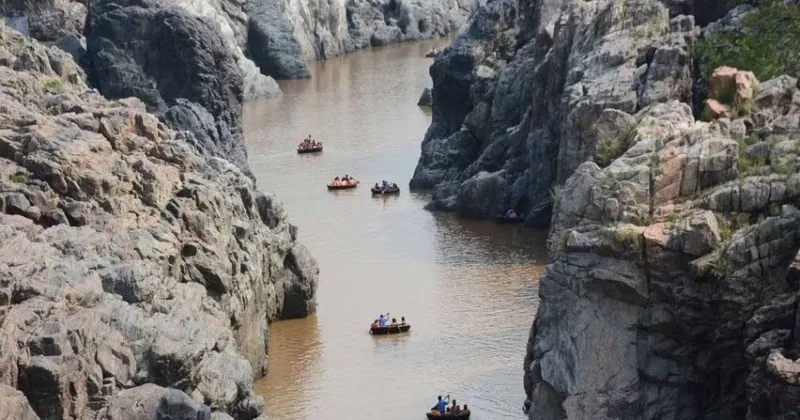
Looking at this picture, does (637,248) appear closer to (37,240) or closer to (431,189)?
(37,240)

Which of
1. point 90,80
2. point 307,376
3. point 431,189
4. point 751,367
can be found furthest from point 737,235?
point 90,80

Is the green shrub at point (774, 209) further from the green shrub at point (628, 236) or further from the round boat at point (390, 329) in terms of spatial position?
the round boat at point (390, 329)

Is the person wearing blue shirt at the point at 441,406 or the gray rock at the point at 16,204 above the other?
the gray rock at the point at 16,204

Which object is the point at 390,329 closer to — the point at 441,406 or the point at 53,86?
Result: the point at 441,406

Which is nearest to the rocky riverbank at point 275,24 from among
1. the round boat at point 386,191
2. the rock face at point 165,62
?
the rock face at point 165,62

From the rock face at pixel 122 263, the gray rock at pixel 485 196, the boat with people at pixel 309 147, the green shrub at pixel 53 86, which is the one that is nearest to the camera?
the rock face at pixel 122 263

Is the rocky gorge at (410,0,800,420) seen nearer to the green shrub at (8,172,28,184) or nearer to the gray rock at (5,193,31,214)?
the gray rock at (5,193,31,214)

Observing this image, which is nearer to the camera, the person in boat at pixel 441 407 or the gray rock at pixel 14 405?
the gray rock at pixel 14 405
